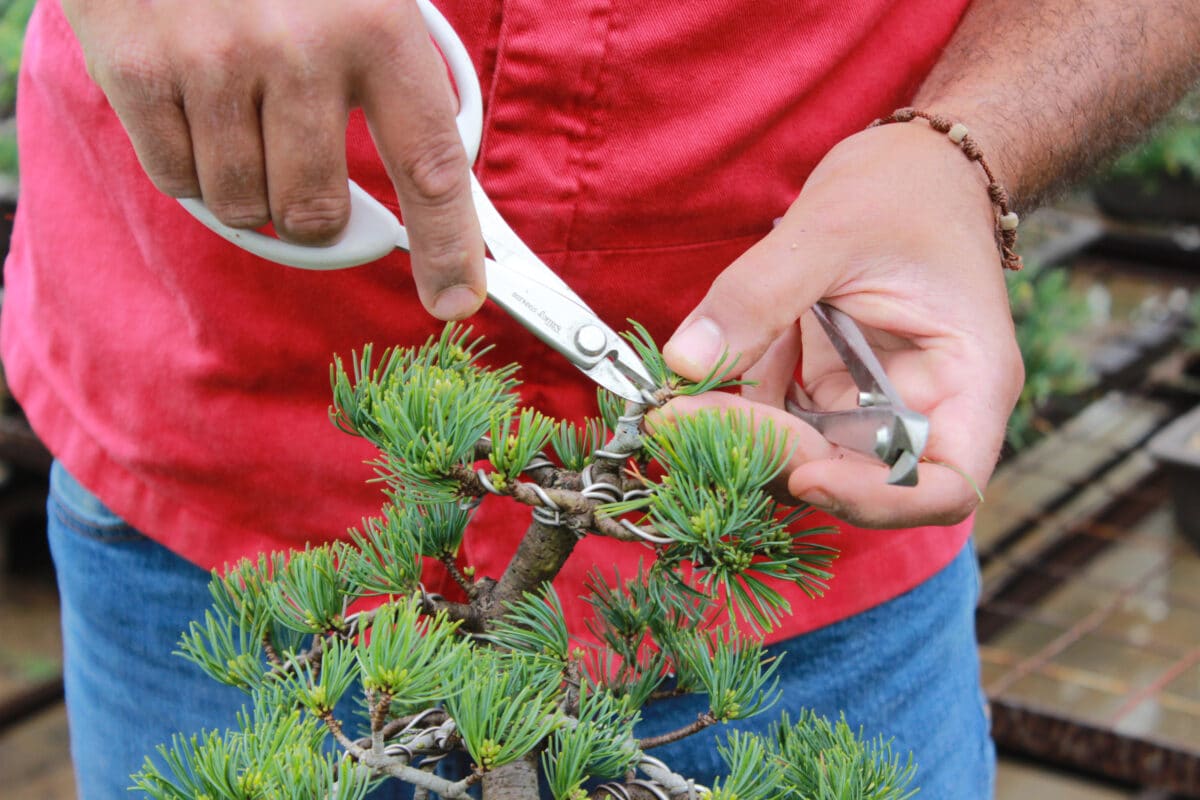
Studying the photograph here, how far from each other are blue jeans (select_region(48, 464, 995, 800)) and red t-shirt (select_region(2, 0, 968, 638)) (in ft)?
0.10

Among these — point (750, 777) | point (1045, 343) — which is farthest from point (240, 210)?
point (1045, 343)

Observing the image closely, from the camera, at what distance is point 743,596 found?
0.59m

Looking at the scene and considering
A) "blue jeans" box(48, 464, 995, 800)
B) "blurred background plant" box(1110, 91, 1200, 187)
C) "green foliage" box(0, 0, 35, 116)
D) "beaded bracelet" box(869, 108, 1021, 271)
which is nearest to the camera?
"beaded bracelet" box(869, 108, 1021, 271)

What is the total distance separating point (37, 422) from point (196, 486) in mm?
191

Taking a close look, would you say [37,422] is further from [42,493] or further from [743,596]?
[42,493]

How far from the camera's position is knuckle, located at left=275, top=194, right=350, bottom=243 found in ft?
1.97

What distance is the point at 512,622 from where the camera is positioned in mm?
643

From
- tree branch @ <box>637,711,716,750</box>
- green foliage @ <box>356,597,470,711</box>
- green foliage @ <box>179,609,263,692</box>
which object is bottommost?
green foliage @ <box>179,609,263,692</box>

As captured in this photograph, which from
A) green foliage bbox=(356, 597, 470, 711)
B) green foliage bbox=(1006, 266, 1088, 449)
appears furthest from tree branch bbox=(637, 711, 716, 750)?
green foliage bbox=(1006, 266, 1088, 449)

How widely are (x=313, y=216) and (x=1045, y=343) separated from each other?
203 centimetres

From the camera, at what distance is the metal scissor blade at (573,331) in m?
0.66

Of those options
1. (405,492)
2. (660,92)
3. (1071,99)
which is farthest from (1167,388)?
(405,492)

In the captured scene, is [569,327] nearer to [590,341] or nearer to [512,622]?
[590,341]

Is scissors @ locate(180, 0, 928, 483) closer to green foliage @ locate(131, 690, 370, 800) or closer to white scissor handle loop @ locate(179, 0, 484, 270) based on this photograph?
white scissor handle loop @ locate(179, 0, 484, 270)
